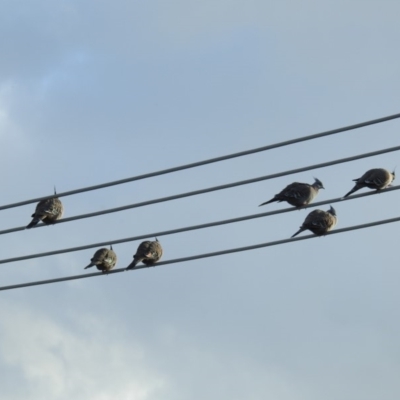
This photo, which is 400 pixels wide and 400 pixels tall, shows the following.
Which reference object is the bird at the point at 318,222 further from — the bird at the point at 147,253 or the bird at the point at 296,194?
the bird at the point at 147,253

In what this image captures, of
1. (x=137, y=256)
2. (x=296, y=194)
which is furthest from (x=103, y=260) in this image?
(x=296, y=194)

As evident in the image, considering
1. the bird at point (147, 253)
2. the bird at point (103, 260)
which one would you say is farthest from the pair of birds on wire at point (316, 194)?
the bird at point (103, 260)

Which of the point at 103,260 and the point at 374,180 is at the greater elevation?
the point at 103,260

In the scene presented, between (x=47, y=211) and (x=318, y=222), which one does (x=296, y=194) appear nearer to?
(x=318, y=222)

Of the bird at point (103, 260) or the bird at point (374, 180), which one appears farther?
the bird at point (103, 260)

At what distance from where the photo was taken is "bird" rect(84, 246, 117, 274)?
2359 centimetres

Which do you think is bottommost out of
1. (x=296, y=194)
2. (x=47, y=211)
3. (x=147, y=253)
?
(x=296, y=194)

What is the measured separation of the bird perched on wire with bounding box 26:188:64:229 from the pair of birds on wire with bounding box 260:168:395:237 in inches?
138

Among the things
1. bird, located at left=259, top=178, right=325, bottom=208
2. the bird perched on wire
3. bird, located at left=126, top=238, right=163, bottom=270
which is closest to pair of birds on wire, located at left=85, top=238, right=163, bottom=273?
bird, located at left=126, top=238, right=163, bottom=270

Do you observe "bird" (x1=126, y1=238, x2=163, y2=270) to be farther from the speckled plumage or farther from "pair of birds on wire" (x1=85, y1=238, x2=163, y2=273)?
the speckled plumage

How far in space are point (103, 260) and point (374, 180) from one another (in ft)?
15.8

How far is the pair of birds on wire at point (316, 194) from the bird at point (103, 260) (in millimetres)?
2999

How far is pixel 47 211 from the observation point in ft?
76.4

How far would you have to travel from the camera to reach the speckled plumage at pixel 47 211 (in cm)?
2306
